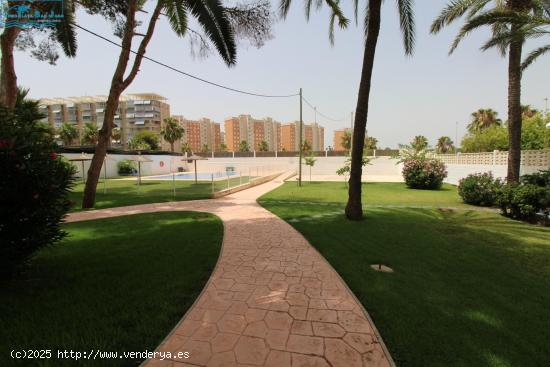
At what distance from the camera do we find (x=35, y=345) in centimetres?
252

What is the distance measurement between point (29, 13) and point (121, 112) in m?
80.9

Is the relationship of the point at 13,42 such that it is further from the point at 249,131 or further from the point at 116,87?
the point at 249,131

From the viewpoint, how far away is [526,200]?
28.6 ft

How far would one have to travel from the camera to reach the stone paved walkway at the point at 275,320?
239cm

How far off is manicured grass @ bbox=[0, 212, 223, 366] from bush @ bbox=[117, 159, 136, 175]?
27.9m

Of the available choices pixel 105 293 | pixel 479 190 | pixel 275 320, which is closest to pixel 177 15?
pixel 105 293

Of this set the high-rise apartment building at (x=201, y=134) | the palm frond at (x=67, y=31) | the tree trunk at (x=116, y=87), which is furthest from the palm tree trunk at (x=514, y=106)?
the high-rise apartment building at (x=201, y=134)

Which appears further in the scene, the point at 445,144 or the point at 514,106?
the point at 445,144

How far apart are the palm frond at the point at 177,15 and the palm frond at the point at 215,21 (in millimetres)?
739

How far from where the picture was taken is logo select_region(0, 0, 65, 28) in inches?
338

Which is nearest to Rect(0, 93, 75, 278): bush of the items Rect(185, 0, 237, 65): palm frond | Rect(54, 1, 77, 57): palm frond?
Rect(185, 0, 237, 65): palm frond

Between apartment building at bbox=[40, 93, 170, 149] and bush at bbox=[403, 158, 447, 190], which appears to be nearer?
bush at bbox=[403, 158, 447, 190]

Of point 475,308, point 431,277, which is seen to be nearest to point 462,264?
point 431,277

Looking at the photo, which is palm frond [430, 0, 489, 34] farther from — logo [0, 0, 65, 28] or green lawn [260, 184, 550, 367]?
logo [0, 0, 65, 28]
